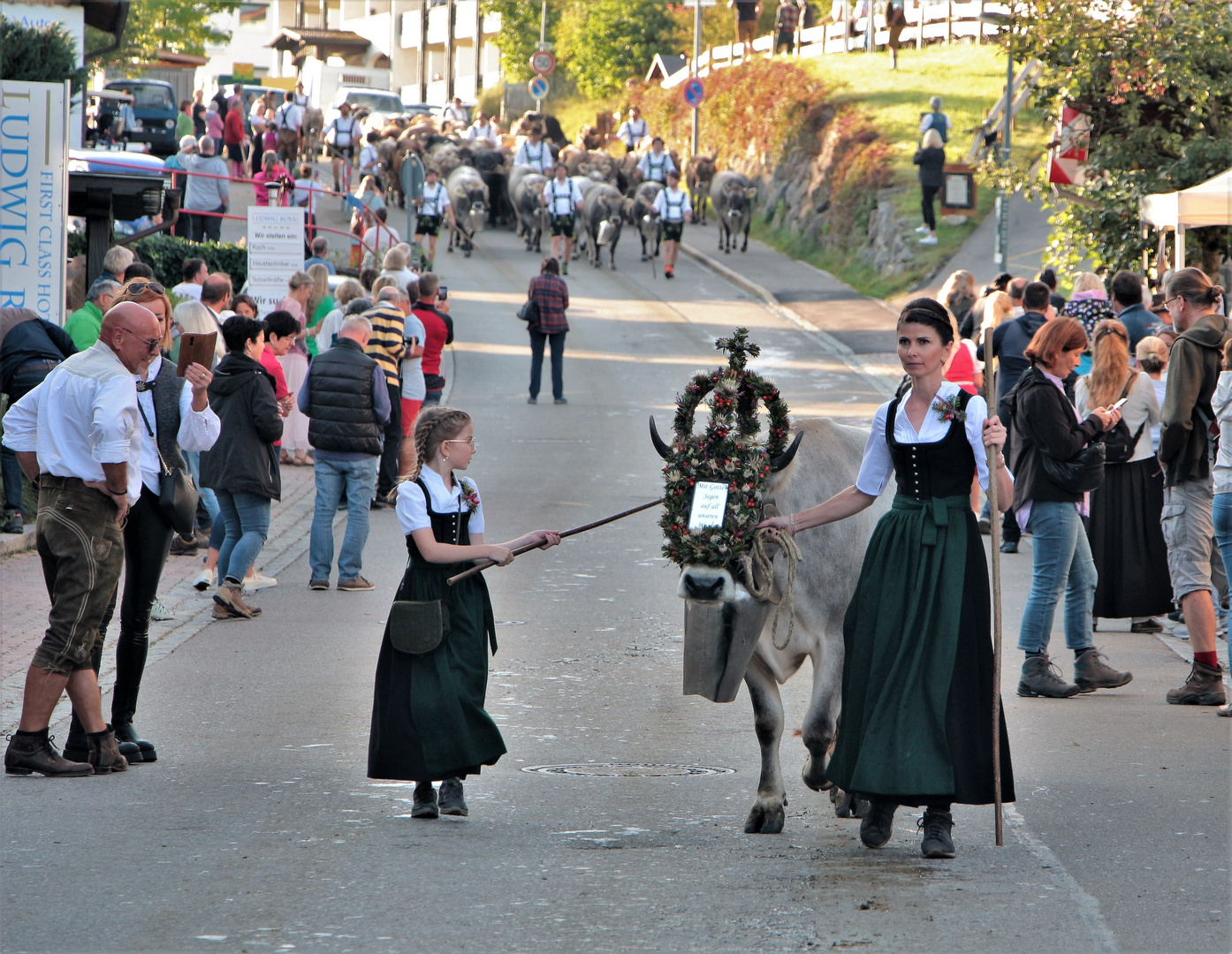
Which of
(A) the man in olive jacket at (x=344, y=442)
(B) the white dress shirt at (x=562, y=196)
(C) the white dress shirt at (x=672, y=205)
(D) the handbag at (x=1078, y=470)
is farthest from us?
(B) the white dress shirt at (x=562, y=196)

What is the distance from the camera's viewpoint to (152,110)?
44750mm

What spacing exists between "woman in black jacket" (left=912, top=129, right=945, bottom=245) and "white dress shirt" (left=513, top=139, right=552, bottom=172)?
935 cm

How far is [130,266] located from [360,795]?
7.51 meters

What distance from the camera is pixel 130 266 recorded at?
42.6 ft

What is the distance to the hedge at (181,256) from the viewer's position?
77.3 feet

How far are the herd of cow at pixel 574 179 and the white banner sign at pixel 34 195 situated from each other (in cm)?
2036

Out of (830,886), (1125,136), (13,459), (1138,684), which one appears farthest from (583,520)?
(1125,136)

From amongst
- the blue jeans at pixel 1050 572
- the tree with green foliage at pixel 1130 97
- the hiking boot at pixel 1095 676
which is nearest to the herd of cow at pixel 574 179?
the tree with green foliage at pixel 1130 97

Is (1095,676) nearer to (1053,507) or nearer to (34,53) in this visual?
(1053,507)

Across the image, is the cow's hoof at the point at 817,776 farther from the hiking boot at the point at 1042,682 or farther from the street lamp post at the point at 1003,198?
the street lamp post at the point at 1003,198

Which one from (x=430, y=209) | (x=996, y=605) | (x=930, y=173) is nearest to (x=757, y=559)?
(x=996, y=605)

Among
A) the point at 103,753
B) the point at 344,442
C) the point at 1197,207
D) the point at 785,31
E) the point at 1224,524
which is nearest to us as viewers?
the point at 103,753

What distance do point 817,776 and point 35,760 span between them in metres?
3.44

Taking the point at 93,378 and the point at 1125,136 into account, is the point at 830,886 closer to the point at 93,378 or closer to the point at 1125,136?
the point at 93,378
